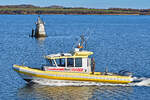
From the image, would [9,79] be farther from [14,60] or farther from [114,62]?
[114,62]

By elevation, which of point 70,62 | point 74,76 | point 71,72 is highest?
point 70,62

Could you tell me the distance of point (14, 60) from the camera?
54656mm

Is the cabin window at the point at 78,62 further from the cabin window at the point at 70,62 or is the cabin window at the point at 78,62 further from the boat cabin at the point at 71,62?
the cabin window at the point at 70,62

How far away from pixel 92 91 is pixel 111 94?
1984 mm

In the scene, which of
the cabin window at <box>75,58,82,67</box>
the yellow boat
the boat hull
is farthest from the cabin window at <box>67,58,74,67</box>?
the boat hull

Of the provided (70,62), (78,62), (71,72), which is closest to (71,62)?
(70,62)

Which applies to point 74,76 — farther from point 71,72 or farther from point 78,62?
point 78,62

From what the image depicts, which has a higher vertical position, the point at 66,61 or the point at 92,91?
the point at 66,61

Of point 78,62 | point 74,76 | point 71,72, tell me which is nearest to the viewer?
point 74,76

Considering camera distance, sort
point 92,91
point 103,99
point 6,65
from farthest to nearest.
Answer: point 6,65
point 92,91
point 103,99

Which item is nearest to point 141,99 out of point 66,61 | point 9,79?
point 66,61

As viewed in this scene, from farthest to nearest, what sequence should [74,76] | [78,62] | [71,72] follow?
[78,62] < [71,72] < [74,76]

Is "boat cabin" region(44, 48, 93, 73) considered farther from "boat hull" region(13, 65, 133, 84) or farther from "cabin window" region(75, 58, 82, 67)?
"boat hull" region(13, 65, 133, 84)

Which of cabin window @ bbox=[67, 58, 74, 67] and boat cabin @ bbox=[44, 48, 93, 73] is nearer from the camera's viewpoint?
boat cabin @ bbox=[44, 48, 93, 73]
